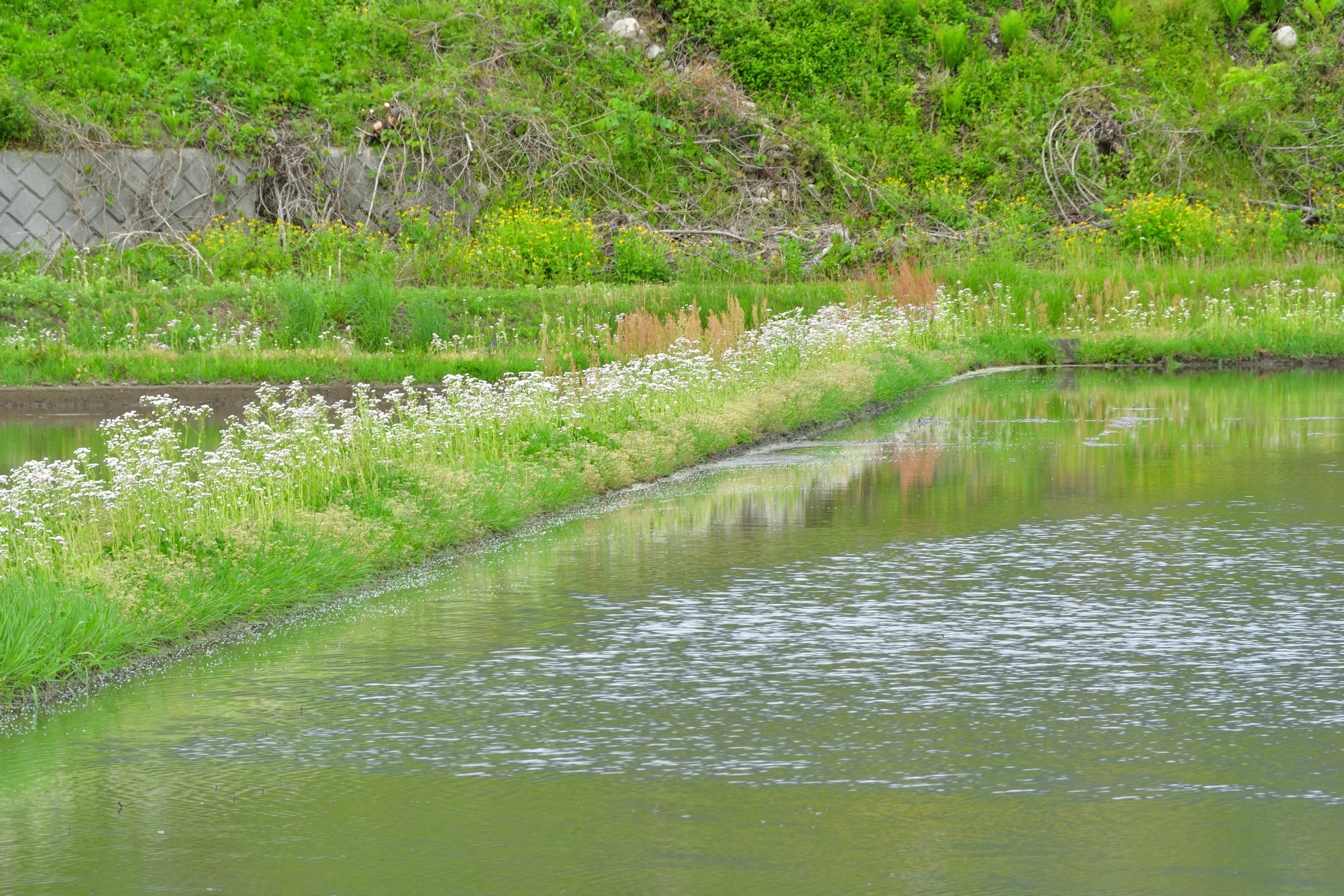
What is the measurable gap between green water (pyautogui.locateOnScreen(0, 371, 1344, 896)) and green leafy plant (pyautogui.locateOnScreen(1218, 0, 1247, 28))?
36.5 metres

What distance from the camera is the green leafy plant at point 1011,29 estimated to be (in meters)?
45.5

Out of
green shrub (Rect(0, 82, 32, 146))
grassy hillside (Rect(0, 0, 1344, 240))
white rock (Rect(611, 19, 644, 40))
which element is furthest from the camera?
white rock (Rect(611, 19, 644, 40))

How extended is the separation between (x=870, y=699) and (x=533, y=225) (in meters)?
27.4

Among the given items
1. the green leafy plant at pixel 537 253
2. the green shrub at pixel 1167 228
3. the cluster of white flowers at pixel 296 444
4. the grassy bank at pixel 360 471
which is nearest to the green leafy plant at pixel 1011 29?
the green shrub at pixel 1167 228

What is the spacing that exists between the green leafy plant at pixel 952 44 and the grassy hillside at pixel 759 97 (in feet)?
0.21

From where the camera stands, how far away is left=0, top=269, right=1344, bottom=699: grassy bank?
9.09m

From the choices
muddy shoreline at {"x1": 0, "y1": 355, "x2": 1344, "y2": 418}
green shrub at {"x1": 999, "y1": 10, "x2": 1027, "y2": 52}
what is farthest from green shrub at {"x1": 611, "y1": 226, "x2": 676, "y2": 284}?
green shrub at {"x1": 999, "y1": 10, "x2": 1027, "y2": 52}

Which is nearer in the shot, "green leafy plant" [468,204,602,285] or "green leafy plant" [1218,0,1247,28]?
"green leafy plant" [468,204,602,285]

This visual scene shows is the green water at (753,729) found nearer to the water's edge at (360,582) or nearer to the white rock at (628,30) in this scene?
the water's edge at (360,582)

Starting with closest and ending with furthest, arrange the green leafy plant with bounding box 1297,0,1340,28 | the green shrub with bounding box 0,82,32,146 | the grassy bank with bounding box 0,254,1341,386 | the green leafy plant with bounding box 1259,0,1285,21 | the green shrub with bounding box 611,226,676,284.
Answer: the grassy bank with bounding box 0,254,1341,386 < the green shrub with bounding box 611,226,676,284 < the green shrub with bounding box 0,82,32,146 < the green leafy plant with bounding box 1297,0,1340,28 < the green leafy plant with bounding box 1259,0,1285,21

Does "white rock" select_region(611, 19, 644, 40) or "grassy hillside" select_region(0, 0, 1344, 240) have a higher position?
"white rock" select_region(611, 19, 644, 40)

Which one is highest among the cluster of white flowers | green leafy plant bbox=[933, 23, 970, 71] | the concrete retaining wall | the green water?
green leafy plant bbox=[933, 23, 970, 71]

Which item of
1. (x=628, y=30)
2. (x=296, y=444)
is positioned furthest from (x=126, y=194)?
(x=296, y=444)

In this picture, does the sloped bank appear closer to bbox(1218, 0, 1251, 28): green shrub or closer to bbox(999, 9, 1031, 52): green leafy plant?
bbox(999, 9, 1031, 52): green leafy plant
